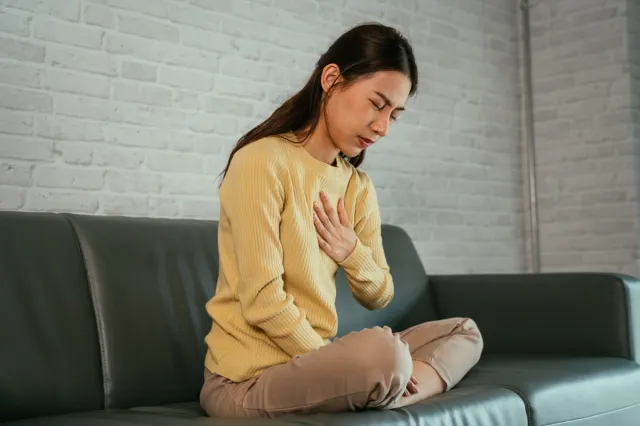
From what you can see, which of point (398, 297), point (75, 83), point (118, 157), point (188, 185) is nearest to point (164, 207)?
point (188, 185)

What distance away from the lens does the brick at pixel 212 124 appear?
116 inches

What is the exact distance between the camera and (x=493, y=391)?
1.87 meters

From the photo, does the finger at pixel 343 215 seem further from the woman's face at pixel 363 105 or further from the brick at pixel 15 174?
the brick at pixel 15 174

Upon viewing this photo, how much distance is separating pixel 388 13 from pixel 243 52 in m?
0.88

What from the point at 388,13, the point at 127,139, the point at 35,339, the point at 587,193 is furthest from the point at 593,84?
the point at 35,339

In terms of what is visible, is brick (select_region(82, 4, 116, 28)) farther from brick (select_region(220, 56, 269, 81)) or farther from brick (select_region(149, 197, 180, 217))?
brick (select_region(149, 197, 180, 217))

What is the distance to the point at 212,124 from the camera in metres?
3.00

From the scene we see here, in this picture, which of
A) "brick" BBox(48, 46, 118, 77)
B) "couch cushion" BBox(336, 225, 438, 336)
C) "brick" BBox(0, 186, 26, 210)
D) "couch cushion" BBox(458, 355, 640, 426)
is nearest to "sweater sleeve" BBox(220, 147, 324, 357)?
"couch cushion" BBox(458, 355, 640, 426)

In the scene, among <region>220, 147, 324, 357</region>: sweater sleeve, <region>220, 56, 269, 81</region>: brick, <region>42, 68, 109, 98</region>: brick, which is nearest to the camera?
<region>220, 147, 324, 357</region>: sweater sleeve

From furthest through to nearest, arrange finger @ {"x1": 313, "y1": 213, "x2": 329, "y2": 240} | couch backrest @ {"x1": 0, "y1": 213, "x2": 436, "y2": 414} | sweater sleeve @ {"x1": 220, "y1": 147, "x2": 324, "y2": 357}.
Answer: finger @ {"x1": 313, "y1": 213, "x2": 329, "y2": 240}
couch backrest @ {"x1": 0, "y1": 213, "x2": 436, "y2": 414}
sweater sleeve @ {"x1": 220, "y1": 147, "x2": 324, "y2": 357}

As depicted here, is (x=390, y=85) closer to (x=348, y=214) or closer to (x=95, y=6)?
(x=348, y=214)

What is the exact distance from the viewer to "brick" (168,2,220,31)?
2.91 m

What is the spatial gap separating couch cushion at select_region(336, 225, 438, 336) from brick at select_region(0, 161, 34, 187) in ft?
3.03

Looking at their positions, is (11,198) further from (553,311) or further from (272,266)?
(553,311)
